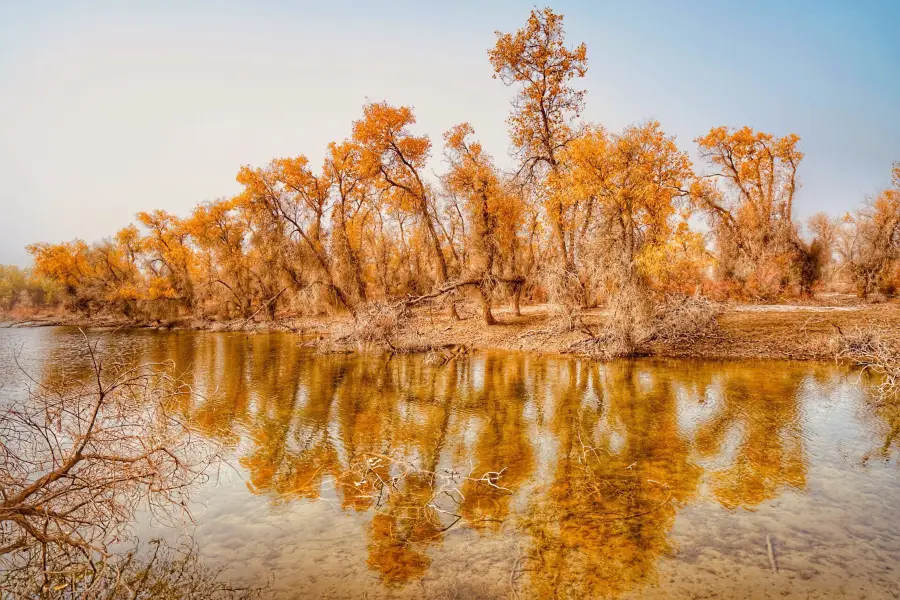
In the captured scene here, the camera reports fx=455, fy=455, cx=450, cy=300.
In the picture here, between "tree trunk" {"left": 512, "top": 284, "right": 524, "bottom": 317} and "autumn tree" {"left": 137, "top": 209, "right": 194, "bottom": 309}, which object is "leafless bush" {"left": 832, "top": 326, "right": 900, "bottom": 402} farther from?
"autumn tree" {"left": 137, "top": 209, "right": 194, "bottom": 309}

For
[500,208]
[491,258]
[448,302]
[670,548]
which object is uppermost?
[500,208]

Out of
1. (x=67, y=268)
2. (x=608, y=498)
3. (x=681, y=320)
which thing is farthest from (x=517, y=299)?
(x=67, y=268)

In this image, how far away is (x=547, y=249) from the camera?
74.7 feet

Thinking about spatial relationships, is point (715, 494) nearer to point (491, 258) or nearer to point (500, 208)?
point (491, 258)

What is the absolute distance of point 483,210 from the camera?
22.3 m

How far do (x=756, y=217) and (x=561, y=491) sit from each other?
29.1 m

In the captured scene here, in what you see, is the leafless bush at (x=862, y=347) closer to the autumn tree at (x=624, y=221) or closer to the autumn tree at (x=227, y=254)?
the autumn tree at (x=624, y=221)

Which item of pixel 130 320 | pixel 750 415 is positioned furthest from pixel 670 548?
pixel 130 320

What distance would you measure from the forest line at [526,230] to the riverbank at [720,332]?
1366mm

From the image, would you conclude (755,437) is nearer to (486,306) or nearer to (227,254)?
(486,306)

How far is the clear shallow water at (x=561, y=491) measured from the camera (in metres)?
5.18

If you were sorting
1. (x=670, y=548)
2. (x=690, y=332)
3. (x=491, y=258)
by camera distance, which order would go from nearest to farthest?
(x=670, y=548) < (x=690, y=332) < (x=491, y=258)

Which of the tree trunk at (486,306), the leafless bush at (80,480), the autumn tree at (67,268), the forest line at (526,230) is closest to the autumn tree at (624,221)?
the forest line at (526,230)

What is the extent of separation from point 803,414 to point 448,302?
47.1ft
